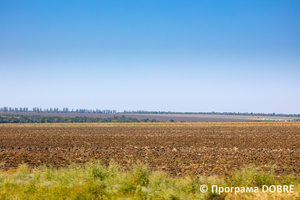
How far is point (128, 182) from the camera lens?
36.9 feet

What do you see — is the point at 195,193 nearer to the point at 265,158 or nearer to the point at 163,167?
the point at 163,167

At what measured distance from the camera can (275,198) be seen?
954cm

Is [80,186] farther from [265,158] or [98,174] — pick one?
[265,158]

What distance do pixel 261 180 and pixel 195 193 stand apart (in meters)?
3.66

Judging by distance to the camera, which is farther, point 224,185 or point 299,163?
point 299,163

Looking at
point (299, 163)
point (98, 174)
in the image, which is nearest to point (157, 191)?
point (98, 174)

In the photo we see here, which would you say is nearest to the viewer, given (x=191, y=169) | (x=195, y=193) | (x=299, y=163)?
(x=195, y=193)

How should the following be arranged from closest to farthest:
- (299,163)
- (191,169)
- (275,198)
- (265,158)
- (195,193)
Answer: (275,198) < (195,193) < (191,169) < (299,163) < (265,158)

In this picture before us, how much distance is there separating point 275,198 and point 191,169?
758 cm

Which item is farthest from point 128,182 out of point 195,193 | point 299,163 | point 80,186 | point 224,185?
point 299,163

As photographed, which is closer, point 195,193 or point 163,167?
point 195,193

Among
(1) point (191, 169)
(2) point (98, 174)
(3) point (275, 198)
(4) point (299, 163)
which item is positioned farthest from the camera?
(4) point (299, 163)

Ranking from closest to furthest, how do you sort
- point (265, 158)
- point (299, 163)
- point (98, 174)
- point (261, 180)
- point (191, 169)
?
point (261, 180), point (98, 174), point (191, 169), point (299, 163), point (265, 158)

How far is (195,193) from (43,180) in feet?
23.8
